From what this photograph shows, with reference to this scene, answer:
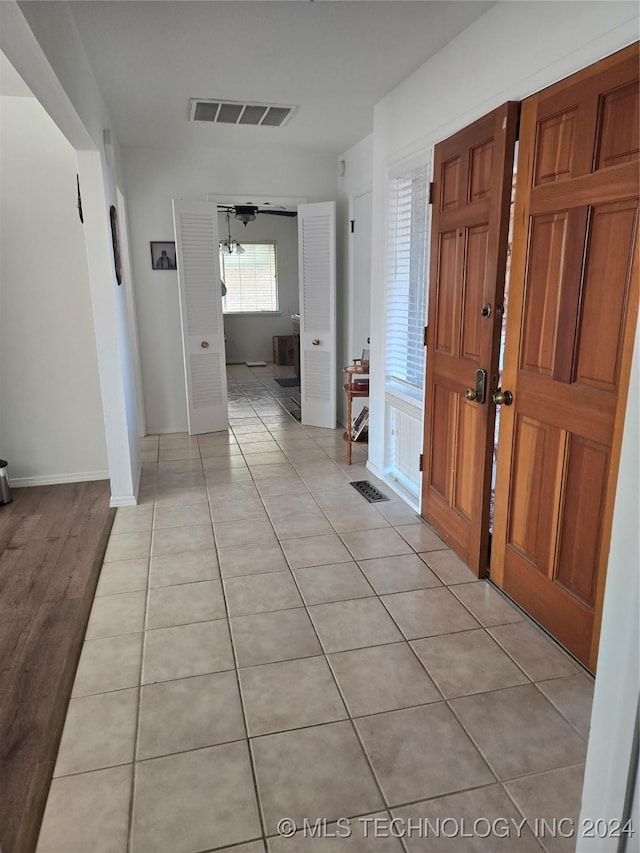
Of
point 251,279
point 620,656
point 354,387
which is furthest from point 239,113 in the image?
point 251,279

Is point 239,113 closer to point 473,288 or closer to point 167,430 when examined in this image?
point 473,288

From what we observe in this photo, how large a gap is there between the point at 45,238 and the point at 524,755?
3927 mm

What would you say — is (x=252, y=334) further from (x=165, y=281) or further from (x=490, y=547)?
(x=490, y=547)

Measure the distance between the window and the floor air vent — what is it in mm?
6655

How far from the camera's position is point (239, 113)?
13.1ft

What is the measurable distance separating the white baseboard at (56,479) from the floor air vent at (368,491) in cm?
187

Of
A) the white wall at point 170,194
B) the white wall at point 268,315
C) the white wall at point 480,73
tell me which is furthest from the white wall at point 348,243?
the white wall at point 268,315

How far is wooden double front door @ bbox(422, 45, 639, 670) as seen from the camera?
185 cm

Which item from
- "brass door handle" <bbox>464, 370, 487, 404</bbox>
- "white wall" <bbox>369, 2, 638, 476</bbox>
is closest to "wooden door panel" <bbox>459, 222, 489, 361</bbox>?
"brass door handle" <bbox>464, 370, 487, 404</bbox>

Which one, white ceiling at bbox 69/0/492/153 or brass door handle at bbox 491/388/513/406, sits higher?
white ceiling at bbox 69/0/492/153

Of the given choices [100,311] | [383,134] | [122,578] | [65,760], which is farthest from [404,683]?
[383,134]

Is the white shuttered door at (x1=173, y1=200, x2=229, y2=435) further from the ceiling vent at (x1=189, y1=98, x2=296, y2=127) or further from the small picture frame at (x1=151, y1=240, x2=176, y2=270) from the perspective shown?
the ceiling vent at (x1=189, y1=98, x2=296, y2=127)

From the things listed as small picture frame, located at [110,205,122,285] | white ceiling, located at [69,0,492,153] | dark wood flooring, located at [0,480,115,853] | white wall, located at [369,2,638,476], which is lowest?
dark wood flooring, located at [0,480,115,853]

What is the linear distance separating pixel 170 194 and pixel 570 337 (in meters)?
4.25
